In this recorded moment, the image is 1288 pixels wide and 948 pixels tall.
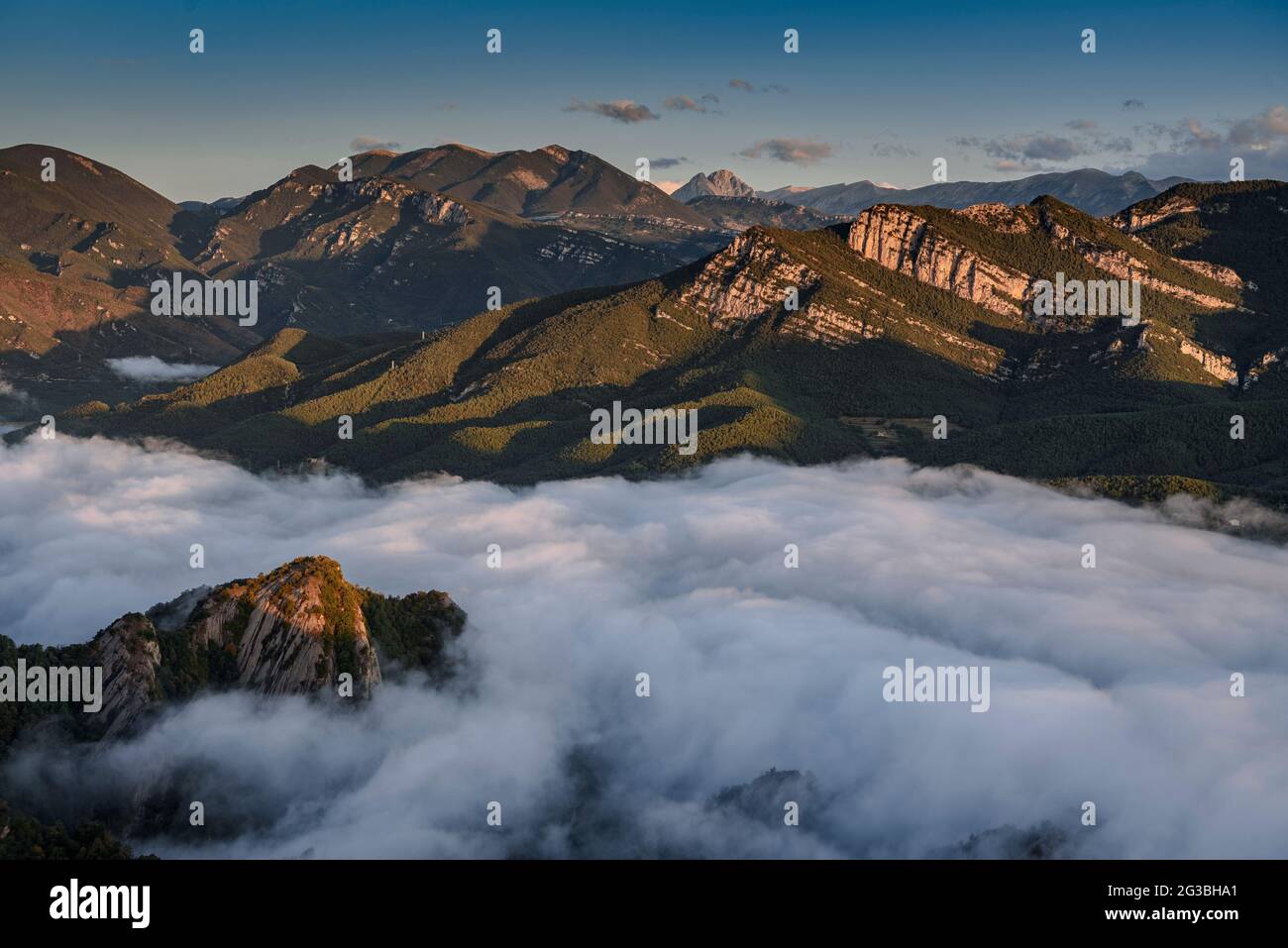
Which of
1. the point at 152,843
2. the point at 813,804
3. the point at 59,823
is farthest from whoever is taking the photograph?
the point at 813,804

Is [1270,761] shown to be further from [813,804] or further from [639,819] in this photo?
[639,819]

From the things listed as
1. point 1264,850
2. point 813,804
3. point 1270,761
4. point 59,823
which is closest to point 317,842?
point 59,823
